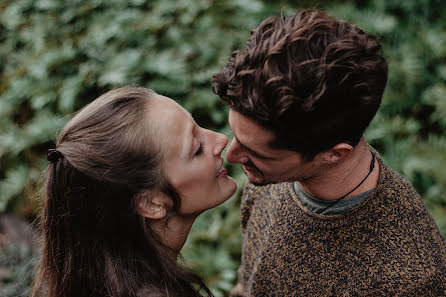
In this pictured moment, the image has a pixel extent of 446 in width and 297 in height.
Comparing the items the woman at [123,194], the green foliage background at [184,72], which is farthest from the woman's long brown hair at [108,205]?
the green foliage background at [184,72]

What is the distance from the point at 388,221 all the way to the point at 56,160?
4.35 ft

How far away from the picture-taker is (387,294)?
5.10ft

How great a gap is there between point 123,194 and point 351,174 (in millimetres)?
927

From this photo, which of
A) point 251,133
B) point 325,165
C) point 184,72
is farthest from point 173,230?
point 184,72

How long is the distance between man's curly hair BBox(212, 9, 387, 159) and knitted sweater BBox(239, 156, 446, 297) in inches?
12.3

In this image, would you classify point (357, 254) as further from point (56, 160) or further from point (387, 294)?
point (56, 160)

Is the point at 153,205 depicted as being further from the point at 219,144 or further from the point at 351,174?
the point at 351,174

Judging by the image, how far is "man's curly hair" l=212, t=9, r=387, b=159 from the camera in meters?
1.39

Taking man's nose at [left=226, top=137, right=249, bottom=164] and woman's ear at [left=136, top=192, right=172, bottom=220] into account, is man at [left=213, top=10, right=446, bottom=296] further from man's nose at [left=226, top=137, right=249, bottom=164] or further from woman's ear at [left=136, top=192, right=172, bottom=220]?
woman's ear at [left=136, top=192, right=172, bottom=220]

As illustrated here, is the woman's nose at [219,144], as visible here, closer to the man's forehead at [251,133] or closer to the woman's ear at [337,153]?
the man's forehead at [251,133]

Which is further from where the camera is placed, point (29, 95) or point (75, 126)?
point (29, 95)

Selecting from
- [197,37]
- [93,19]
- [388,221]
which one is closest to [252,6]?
[197,37]

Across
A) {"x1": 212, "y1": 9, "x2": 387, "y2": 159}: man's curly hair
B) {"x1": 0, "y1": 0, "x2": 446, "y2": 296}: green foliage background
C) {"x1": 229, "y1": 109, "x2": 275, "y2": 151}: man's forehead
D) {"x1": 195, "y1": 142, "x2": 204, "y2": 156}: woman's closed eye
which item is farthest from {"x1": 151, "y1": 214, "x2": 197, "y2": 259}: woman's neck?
{"x1": 0, "y1": 0, "x2": 446, "y2": 296}: green foliage background

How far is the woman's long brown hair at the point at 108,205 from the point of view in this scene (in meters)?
1.66
